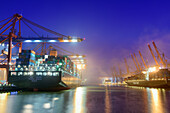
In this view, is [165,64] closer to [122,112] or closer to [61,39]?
[61,39]

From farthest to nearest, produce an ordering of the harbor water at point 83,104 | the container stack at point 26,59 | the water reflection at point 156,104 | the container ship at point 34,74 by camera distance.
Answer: the container stack at point 26,59
the container ship at point 34,74
the water reflection at point 156,104
the harbor water at point 83,104

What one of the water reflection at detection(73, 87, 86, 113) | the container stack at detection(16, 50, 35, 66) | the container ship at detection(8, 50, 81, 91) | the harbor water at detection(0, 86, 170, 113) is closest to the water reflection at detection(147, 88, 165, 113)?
the harbor water at detection(0, 86, 170, 113)

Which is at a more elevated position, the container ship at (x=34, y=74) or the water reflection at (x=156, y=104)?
the container ship at (x=34, y=74)

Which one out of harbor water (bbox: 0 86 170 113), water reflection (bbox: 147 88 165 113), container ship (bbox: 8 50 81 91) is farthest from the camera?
container ship (bbox: 8 50 81 91)

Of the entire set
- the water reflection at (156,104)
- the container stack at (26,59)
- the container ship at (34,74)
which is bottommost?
the water reflection at (156,104)

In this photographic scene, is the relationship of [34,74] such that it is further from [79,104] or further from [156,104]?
[156,104]

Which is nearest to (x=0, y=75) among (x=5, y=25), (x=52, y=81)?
(x=5, y=25)

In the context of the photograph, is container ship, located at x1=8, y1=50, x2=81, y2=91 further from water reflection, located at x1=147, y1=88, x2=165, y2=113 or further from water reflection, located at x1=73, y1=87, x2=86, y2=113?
water reflection, located at x1=147, y1=88, x2=165, y2=113

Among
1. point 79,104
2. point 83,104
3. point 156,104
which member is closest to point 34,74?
point 79,104

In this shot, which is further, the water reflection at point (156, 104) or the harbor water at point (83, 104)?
the water reflection at point (156, 104)

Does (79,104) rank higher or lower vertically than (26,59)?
lower

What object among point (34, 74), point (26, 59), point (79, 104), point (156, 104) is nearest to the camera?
point (79, 104)

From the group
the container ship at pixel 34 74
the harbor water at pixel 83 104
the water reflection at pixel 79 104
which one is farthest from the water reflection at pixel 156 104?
the container ship at pixel 34 74

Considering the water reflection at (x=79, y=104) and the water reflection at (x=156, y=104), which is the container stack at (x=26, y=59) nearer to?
the water reflection at (x=79, y=104)
